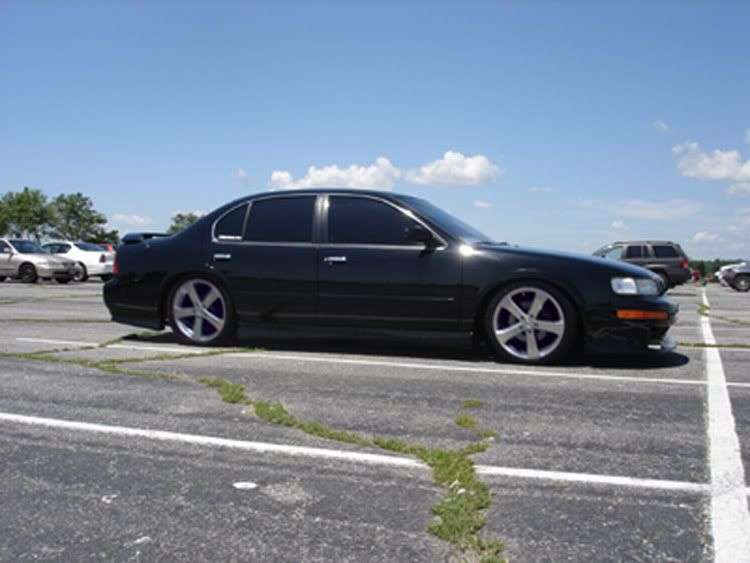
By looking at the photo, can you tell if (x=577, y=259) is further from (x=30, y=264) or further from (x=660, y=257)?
(x=30, y=264)

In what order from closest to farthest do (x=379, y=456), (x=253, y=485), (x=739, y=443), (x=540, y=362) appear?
1. (x=253, y=485)
2. (x=379, y=456)
3. (x=739, y=443)
4. (x=540, y=362)

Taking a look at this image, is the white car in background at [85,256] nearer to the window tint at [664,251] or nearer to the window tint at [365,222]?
the window tint at [664,251]

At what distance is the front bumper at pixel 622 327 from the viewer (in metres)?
5.54

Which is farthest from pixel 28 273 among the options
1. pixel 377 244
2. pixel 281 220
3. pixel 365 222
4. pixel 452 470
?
pixel 452 470

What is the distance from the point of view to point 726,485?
281 centimetres

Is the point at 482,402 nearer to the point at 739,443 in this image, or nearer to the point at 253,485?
the point at 739,443

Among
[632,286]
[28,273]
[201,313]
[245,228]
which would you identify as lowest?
[201,313]

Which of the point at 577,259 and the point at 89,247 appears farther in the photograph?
the point at 89,247

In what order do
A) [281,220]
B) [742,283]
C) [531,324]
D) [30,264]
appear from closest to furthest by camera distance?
[531,324] → [281,220] → [30,264] → [742,283]

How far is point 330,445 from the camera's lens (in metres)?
3.37

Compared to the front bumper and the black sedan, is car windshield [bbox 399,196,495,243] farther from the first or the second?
the front bumper

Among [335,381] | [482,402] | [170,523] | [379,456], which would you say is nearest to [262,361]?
[335,381]

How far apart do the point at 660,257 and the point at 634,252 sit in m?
0.83

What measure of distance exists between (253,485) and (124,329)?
5997 millimetres
